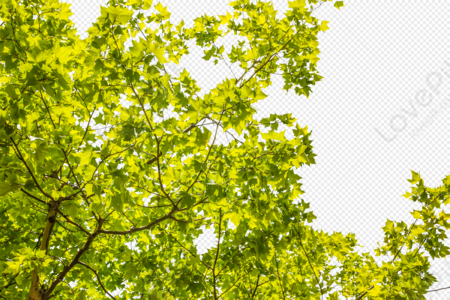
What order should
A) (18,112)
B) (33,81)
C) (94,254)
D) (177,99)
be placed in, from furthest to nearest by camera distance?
(94,254), (177,99), (18,112), (33,81)

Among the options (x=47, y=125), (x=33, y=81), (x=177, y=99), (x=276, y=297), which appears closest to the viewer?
(x=33, y=81)

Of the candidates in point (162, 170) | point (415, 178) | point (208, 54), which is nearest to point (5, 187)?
point (162, 170)

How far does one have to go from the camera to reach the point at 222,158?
199cm

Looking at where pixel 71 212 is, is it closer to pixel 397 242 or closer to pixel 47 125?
pixel 47 125

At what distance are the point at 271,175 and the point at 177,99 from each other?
884mm

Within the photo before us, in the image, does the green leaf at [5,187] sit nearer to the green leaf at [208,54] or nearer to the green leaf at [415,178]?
the green leaf at [208,54]

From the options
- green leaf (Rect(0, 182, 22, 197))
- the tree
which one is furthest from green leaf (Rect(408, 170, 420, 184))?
green leaf (Rect(0, 182, 22, 197))

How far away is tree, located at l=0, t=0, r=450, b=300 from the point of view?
179cm

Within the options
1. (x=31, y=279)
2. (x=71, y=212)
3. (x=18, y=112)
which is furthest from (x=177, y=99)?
(x=31, y=279)

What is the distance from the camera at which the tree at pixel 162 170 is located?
179 centimetres

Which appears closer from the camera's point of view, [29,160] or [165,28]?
[29,160]

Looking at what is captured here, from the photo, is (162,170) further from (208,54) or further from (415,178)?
(415,178)

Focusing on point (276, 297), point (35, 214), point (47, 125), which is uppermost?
point (47, 125)

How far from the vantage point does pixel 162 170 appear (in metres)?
2.70
